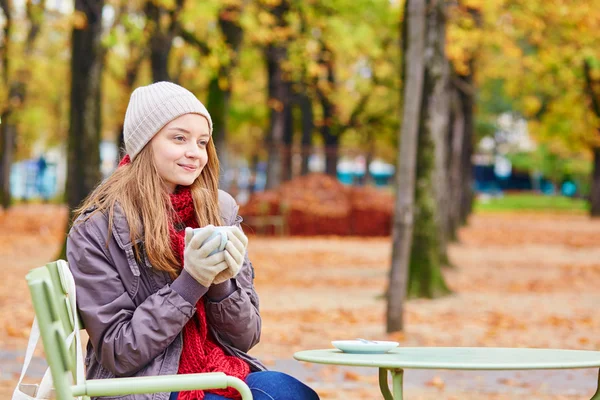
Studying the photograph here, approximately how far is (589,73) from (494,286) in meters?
20.6

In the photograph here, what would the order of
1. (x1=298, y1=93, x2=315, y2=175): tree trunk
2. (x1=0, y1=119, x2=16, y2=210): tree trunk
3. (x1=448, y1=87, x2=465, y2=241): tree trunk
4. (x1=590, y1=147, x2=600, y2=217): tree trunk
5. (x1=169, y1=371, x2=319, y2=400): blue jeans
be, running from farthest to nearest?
(x1=590, y1=147, x2=600, y2=217): tree trunk
(x1=0, y1=119, x2=16, y2=210): tree trunk
(x1=298, y1=93, x2=315, y2=175): tree trunk
(x1=448, y1=87, x2=465, y2=241): tree trunk
(x1=169, y1=371, x2=319, y2=400): blue jeans

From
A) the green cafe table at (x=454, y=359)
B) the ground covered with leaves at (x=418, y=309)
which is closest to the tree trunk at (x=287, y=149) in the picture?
the ground covered with leaves at (x=418, y=309)

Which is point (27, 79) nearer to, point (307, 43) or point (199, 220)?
point (307, 43)

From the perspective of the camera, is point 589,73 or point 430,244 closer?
point 430,244

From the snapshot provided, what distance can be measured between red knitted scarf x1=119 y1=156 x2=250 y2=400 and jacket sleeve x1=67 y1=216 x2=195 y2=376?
0.10m

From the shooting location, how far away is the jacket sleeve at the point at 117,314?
3.26 meters

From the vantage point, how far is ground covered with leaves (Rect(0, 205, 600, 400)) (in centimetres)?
816

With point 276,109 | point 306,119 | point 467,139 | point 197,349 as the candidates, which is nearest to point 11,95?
point 306,119

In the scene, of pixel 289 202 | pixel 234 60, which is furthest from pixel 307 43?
pixel 289 202

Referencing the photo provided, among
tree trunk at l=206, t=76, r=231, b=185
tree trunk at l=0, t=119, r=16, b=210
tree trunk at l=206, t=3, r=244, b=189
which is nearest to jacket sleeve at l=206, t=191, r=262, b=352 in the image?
tree trunk at l=206, t=3, r=244, b=189

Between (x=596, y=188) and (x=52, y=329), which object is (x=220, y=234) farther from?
(x=596, y=188)

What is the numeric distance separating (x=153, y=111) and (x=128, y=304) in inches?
24.8

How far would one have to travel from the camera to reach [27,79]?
34875 mm

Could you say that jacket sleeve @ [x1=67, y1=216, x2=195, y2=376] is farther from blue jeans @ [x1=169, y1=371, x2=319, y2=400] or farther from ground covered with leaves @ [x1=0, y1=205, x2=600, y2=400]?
ground covered with leaves @ [x1=0, y1=205, x2=600, y2=400]
